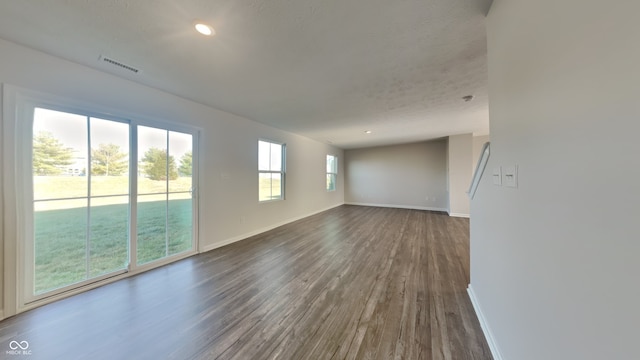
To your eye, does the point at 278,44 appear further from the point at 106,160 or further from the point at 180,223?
the point at 180,223

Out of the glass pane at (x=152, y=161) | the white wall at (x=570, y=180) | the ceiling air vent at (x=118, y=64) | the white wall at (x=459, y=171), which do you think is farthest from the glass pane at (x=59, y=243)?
the white wall at (x=459, y=171)

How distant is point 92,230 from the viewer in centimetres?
232

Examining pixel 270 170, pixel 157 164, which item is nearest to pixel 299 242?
pixel 270 170

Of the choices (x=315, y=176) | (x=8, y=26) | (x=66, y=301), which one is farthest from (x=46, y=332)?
(x=315, y=176)

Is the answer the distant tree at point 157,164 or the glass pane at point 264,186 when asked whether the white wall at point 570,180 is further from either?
the glass pane at point 264,186

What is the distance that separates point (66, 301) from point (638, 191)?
12.1 feet

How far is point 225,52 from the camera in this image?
6.19 feet

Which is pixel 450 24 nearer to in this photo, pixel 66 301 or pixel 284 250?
pixel 284 250

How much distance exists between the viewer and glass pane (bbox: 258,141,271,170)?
14.7 feet

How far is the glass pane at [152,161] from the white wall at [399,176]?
255 inches

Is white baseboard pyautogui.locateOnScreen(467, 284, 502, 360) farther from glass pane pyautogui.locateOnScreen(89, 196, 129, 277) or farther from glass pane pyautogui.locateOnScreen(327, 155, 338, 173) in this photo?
glass pane pyautogui.locateOnScreen(327, 155, 338, 173)

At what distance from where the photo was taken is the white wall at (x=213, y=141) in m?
1.90

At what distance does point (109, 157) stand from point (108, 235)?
90 centimetres

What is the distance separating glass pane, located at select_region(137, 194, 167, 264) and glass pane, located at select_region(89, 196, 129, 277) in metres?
0.14
